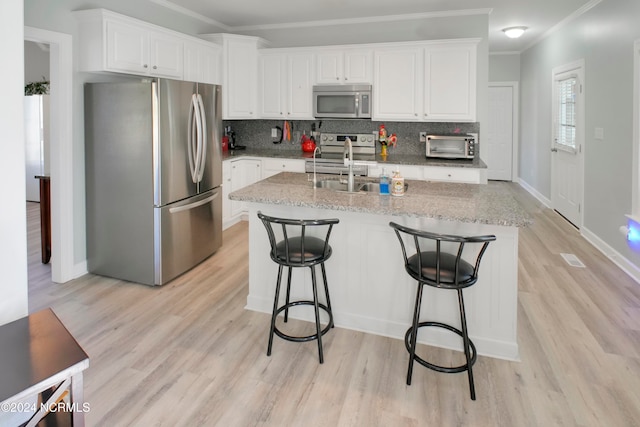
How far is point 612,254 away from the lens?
4172 millimetres

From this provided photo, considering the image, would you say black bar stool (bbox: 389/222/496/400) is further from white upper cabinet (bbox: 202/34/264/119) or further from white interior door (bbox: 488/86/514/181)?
white interior door (bbox: 488/86/514/181)

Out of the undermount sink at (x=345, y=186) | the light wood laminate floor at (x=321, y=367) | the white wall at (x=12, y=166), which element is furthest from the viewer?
the undermount sink at (x=345, y=186)

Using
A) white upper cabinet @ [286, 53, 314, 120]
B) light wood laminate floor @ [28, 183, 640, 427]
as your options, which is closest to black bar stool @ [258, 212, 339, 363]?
light wood laminate floor @ [28, 183, 640, 427]

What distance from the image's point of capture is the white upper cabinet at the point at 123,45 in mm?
3471

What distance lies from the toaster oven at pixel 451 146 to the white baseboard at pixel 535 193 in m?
2.37

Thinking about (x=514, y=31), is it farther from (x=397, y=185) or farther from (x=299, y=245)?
(x=299, y=245)

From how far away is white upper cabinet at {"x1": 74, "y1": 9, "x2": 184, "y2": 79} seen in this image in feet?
11.4

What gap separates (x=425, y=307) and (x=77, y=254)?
3051 millimetres

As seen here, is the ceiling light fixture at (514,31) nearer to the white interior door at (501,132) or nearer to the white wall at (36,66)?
the white interior door at (501,132)

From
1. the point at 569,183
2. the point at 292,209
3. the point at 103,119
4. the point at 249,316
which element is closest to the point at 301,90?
the point at 103,119

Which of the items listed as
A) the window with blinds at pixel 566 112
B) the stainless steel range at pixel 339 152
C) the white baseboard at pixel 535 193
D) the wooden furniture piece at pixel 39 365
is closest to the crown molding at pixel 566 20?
the window with blinds at pixel 566 112

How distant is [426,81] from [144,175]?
3.29 meters

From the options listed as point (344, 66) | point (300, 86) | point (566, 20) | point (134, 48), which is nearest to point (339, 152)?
point (300, 86)

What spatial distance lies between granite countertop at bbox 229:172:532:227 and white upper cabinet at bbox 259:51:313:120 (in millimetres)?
2508
